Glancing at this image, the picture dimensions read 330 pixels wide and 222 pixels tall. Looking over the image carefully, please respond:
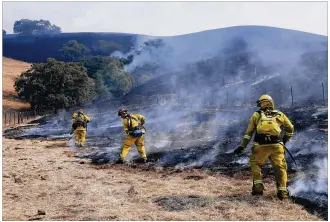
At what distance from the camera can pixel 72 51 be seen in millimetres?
76500

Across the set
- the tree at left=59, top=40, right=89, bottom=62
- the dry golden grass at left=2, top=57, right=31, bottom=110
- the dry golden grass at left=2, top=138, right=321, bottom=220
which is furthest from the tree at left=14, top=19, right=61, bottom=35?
the dry golden grass at left=2, top=138, right=321, bottom=220

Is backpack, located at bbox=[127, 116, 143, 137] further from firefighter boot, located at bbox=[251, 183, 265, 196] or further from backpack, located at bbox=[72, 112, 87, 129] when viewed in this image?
firefighter boot, located at bbox=[251, 183, 265, 196]

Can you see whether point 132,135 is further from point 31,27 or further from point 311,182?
point 31,27

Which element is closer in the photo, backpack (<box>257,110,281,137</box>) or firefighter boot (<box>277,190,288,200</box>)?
firefighter boot (<box>277,190,288,200</box>)

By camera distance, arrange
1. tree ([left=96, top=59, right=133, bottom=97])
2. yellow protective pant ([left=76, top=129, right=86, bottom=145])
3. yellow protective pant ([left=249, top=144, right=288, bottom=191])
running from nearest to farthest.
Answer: yellow protective pant ([left=249, top=144, right=288, bottom=191]) → yellow protective pant ([left=76, top=129, right=86, bottom=145]) → tree ([left=96, top=59, right=133, bottom=97])

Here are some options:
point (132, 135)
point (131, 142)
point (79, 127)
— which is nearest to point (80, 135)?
point (79, 127)

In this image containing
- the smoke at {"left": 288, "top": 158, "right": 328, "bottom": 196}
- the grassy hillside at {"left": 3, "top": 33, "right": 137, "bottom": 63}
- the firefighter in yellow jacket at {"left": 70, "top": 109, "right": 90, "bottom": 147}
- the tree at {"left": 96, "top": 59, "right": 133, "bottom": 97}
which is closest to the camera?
the smoke at {"left": 288, "top": 158, "right": 328, "bottom": 196}

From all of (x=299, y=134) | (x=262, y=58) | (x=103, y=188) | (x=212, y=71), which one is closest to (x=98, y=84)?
(x=212, y=71)

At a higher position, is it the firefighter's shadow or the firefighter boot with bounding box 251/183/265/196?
the firefighter boot with bounding box 251/183/265/196

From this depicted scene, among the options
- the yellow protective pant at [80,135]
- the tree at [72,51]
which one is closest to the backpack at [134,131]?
the yellow protective pant at [80,135]

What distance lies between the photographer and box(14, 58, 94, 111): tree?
131ft

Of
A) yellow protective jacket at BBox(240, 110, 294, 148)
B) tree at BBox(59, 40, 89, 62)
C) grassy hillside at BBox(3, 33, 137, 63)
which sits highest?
grassy hillside at BBox(3, 33, 137, 63)

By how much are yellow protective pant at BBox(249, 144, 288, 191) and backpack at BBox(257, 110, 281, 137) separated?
234 mm

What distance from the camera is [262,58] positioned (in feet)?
174
